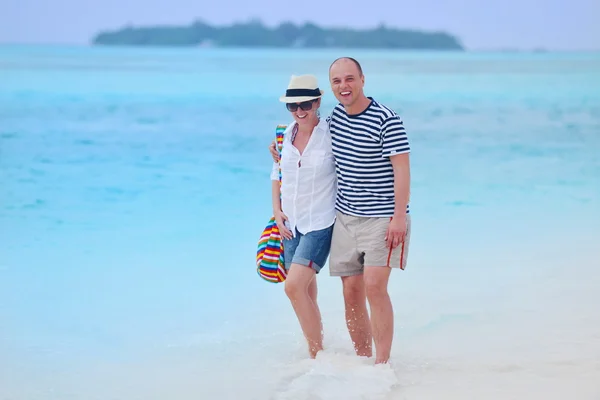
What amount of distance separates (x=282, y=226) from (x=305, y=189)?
0.69 ft

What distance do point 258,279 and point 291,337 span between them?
1.22 metres

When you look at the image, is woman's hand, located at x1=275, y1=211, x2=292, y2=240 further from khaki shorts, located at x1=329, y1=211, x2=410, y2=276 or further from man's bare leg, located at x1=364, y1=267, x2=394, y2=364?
man's bare leg, located at x1=364, y1=267, x2=394, y2=364

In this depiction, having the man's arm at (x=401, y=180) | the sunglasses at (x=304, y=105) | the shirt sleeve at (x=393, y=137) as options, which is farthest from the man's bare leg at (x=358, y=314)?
the sunglasses at (x=304, y=105)

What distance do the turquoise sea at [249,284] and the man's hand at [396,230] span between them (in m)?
0.62

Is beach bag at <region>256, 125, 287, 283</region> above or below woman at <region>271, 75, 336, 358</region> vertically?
below

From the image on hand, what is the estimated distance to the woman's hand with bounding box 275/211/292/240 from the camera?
392 cm

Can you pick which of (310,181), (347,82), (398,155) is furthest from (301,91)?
(398,155)

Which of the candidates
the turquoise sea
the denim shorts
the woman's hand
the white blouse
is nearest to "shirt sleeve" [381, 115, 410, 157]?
the white blouse

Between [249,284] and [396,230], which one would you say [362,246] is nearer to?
[396,230]

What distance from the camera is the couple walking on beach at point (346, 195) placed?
11.9ft

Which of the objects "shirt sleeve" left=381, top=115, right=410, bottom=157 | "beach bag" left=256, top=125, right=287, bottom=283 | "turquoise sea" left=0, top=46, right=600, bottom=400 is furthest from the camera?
"turquoise sea" left=0, top=46, right=600, bottom=400

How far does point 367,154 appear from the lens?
3.64m

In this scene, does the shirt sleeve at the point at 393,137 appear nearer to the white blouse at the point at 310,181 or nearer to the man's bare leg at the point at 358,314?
the white blouse at the point at 310,181

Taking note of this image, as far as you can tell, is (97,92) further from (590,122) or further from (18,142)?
(590,122)
